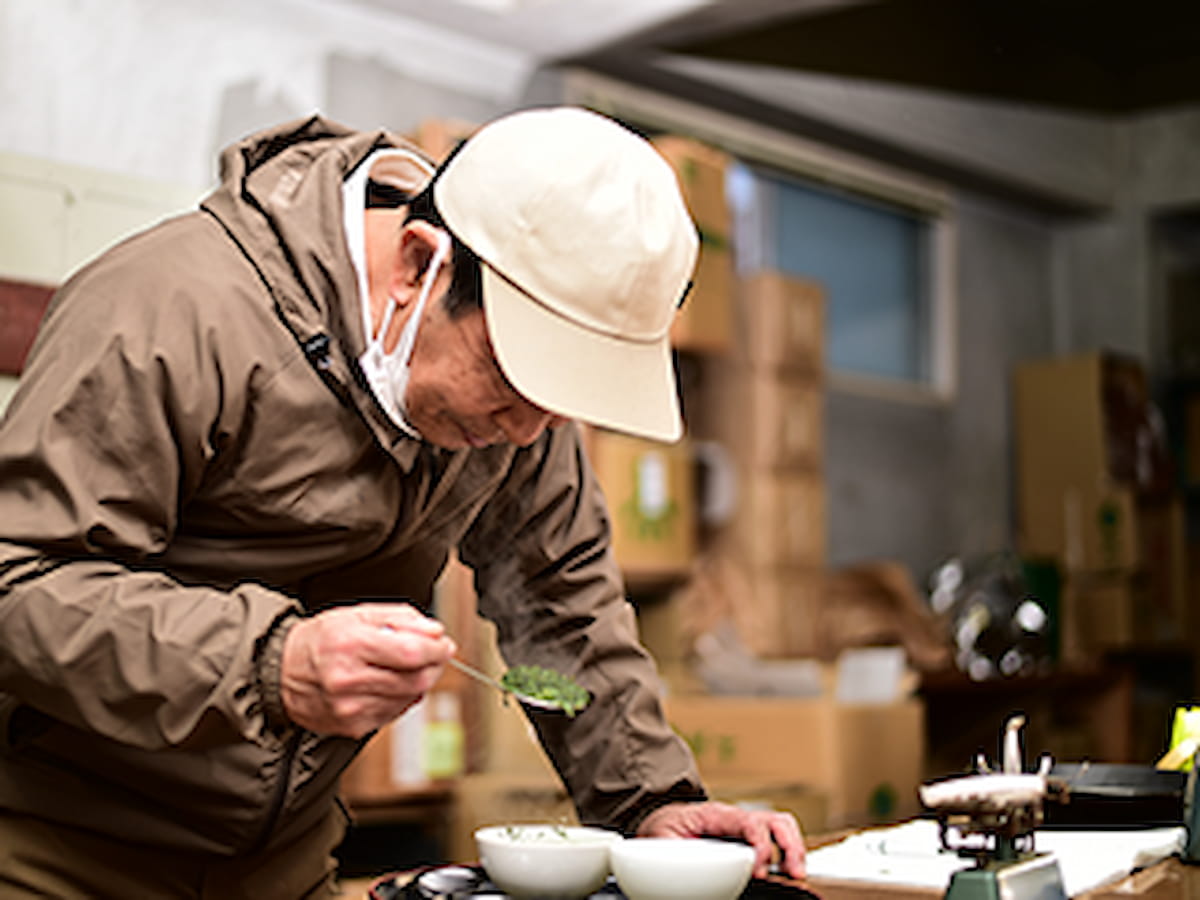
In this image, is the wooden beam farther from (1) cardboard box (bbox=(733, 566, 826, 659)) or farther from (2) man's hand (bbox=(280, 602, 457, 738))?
(1) cardboard box (bbox=(733, 566, 826, 659))

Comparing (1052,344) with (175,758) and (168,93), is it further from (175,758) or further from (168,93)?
(175,758)

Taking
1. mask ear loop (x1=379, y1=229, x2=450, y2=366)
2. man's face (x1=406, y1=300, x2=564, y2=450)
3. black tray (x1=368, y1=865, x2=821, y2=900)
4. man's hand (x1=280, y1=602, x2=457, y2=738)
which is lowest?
black tray (x1=368, y1=865, x2=821, y2=900)

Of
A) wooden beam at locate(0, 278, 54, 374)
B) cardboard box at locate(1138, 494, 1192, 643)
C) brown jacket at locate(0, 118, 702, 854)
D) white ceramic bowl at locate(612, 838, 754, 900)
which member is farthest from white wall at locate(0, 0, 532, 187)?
cardboard box at locate(1138, 494, 1192, 643)

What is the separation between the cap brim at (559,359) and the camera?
1174 millimetres

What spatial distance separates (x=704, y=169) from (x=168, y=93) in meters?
1.50

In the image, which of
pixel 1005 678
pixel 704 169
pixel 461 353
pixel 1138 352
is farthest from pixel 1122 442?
pixel 461 353

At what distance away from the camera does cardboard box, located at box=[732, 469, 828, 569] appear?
4.34 meters

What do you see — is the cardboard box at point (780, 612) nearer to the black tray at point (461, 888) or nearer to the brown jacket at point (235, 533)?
the brown jacket at point (235, 533)

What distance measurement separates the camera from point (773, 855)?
136 centimetres

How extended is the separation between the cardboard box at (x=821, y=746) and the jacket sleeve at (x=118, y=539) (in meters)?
2.54

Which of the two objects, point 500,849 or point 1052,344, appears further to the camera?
point 1052,344

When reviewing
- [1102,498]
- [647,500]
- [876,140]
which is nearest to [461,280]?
[647,500]

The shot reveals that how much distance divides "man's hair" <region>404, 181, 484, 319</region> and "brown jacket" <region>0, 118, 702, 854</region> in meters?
0.10

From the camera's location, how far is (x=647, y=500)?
12.8 ft
